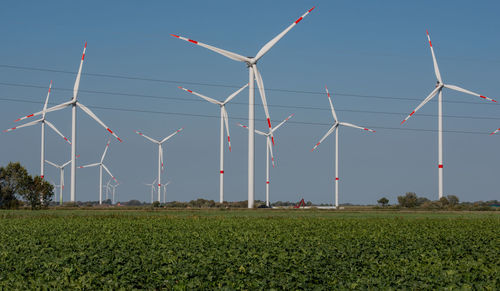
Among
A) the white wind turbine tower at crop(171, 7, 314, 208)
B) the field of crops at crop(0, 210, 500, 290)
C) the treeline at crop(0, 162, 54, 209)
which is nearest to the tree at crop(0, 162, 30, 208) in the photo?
the treeline at crop(0, 162, 54, 209)

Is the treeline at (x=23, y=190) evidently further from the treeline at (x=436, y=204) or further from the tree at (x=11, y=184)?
the treeline at (x=436, y=204)

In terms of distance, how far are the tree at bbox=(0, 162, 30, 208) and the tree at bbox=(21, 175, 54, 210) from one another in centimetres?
72

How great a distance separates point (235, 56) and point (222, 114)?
15.4m

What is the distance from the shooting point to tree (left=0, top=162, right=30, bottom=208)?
371 feet

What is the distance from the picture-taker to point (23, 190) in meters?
112

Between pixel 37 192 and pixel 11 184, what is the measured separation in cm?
636

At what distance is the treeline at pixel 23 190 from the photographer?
367 ft

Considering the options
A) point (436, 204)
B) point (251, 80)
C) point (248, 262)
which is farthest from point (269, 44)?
point (248, 262)

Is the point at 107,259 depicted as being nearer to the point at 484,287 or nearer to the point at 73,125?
the point at 484,287

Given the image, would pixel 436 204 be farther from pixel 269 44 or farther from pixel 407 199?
pixel 269 44

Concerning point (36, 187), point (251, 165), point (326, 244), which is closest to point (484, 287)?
point (326, 244)

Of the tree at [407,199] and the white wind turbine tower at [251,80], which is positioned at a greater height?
the white wind turbine tower at [251,80]

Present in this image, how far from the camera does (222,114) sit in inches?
4331

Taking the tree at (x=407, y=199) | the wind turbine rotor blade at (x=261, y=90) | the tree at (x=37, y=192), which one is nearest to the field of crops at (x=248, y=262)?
the wind turbine rotor blade at (x=261, y=90)
